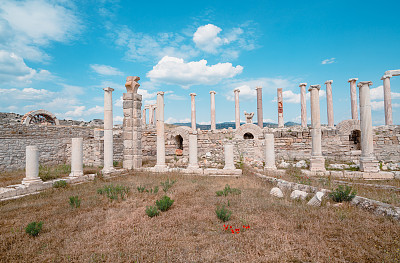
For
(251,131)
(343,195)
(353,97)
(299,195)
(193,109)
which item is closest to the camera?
(343,195)

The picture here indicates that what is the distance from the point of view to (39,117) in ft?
72.0

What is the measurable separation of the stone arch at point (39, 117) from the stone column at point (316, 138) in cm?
2320

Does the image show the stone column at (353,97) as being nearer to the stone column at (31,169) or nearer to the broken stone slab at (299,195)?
the broken stone slab at (299,195)

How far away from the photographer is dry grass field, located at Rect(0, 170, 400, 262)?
3.23 m

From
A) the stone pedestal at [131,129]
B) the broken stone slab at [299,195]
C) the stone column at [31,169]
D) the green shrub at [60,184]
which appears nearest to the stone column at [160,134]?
the stone pedestal at [131,129]

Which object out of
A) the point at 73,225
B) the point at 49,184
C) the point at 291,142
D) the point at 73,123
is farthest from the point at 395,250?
the point at 73,123

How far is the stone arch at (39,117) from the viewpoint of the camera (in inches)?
807

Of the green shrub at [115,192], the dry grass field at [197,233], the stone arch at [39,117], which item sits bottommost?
the dry grass field at [197,233]

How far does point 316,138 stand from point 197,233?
30.0ft

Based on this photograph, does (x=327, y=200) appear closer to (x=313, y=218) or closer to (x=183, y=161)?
(x=313, y=218)

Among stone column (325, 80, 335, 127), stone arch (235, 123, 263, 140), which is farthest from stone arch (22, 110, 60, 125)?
stone column (325, 80, 335, 127)

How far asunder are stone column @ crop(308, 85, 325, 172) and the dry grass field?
538 cm

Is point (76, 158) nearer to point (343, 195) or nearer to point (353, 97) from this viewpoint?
point (343, 195)

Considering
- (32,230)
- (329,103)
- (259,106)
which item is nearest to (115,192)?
(32,230)
